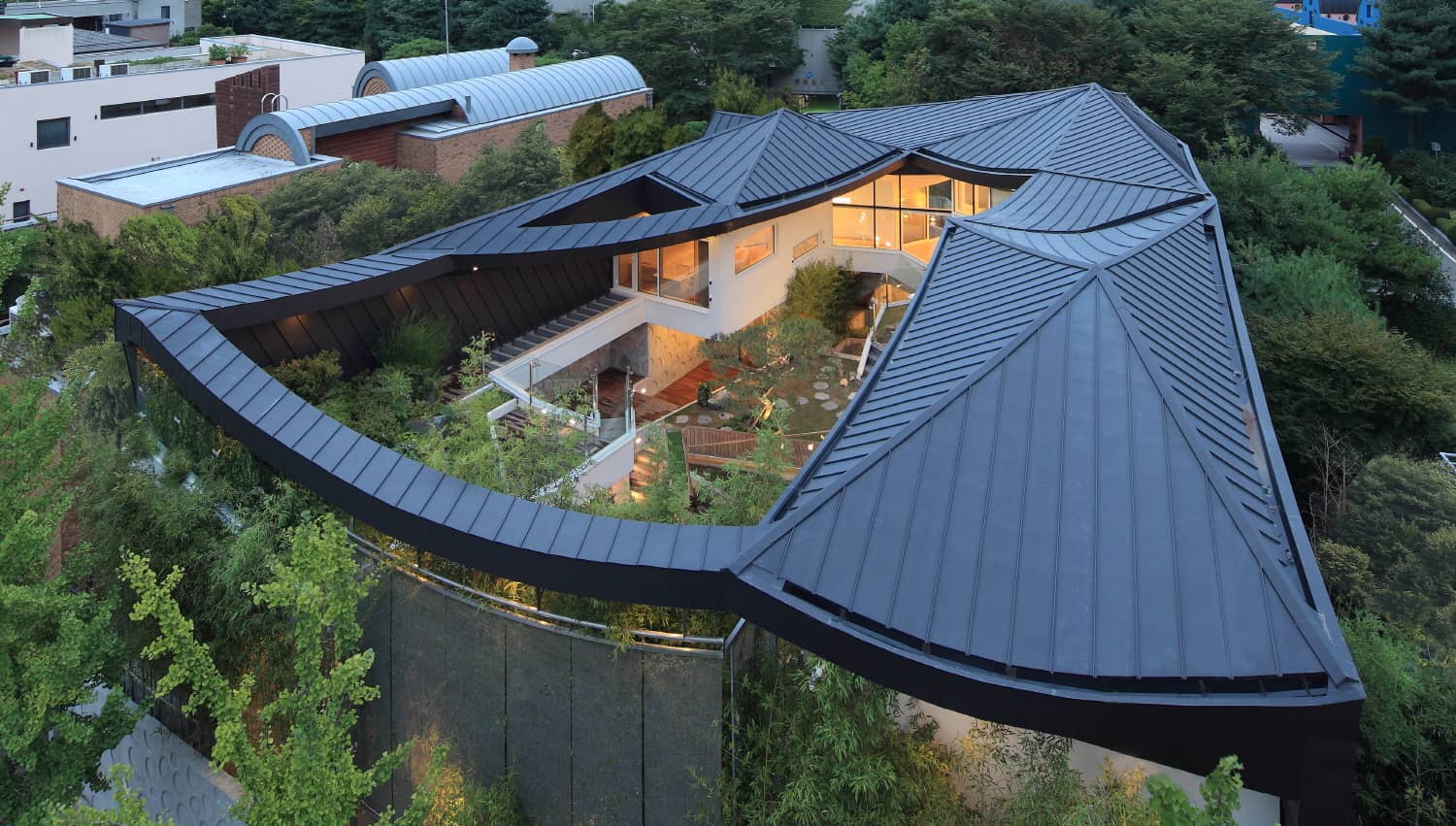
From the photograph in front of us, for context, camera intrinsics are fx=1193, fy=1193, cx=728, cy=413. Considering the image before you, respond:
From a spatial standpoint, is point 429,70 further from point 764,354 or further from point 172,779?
point 172,779

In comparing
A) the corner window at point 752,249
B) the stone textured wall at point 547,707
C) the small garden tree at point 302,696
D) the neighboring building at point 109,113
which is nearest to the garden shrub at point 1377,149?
the corner window at point 752,249

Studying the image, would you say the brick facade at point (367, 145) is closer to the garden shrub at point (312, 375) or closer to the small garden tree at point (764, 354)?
the small garden tree at point (764, 354)

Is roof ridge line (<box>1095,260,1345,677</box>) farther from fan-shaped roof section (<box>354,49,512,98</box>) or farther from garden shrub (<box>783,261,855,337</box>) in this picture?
fan-shaped roof section (<box>354,49,512,98</box>)

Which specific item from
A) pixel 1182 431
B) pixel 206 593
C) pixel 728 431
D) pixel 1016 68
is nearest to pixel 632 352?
pixel 728 431

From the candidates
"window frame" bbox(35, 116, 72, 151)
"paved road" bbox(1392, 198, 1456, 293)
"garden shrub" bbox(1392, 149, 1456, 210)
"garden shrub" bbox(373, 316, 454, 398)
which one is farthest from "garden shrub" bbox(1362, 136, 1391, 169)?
"window frame" bbox(35, 116, 72, 151)

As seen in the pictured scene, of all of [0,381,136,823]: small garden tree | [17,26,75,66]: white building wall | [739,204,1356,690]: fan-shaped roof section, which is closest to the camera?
[739,204,1356,690]: fan-shaped roof section

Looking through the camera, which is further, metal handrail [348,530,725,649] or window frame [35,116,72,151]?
window frame [35,116,72,151]

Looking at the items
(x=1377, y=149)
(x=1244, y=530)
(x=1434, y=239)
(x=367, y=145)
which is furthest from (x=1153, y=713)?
(x=1377, y=149)
